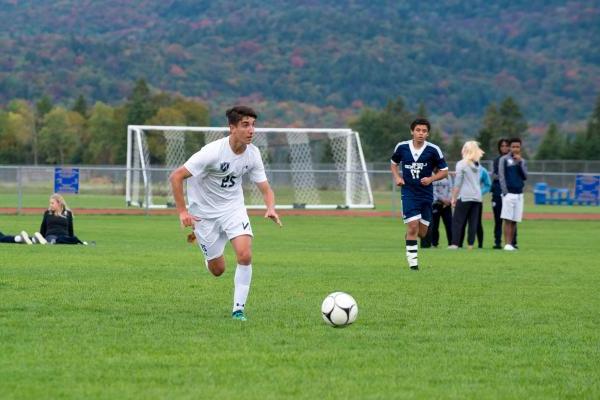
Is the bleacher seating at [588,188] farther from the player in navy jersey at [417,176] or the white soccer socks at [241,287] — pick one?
the white soccer socks at [241,287]

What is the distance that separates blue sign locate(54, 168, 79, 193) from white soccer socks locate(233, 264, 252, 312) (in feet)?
88.1

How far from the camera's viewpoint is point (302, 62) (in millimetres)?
172875

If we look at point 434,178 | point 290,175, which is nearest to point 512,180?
point 434,178

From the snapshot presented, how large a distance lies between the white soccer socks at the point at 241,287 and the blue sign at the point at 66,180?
26.9m

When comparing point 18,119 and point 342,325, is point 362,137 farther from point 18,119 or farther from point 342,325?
point 342,325

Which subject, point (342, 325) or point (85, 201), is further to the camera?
point (85, 201)

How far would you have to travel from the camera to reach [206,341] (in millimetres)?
9648

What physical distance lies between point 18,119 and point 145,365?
93.7m

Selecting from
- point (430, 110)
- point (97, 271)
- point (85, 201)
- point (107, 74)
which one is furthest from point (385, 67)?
point (97, 271)

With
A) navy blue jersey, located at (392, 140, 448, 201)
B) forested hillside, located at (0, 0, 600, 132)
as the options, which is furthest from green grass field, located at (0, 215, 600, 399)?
forested hillside, located at (0, 0, 600, 132)

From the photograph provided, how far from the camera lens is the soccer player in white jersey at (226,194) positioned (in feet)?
36.6

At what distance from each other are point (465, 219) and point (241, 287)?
13041 mm

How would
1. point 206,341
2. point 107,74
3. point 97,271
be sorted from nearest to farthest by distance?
1. point 206,341
2. point 97,271
3. point 107,74

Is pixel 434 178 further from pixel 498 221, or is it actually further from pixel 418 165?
pixel 498 221
